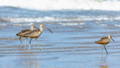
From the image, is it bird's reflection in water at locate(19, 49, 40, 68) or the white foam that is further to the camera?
the white foam

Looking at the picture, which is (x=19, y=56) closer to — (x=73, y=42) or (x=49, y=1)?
(x=73, y=42)

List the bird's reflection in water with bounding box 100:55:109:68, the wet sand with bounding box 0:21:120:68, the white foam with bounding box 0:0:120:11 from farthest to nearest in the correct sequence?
the white foam with bounding box 0:0:120:11 < the wet sand with bounding box 0:21:120:68 < the bird's reflection in water with bounding box 100:55:109:68

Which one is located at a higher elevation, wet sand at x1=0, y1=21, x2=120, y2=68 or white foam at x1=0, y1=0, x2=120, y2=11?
white foam at x1=0, y1=0, x2=120, y2=11

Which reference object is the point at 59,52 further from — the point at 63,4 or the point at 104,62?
the point at 63,4

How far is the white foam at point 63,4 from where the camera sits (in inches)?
1453

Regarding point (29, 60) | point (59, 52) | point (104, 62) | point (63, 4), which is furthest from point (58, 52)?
point (63, 4)

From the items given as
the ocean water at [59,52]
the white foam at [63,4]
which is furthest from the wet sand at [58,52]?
the white foam at [63,4]

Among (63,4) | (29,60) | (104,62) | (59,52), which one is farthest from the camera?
(63,4)

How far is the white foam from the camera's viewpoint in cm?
3691

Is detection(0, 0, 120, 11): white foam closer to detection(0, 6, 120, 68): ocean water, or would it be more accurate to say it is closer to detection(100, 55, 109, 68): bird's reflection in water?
detection(0, 6, 120, 68): ocean water

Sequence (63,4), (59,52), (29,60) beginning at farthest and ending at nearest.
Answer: (63,4), (59,52), (29,60)

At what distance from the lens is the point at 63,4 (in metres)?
40.2

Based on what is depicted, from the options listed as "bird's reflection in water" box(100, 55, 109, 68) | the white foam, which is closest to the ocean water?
"bird's reflection in water" box(100, 55, 109, 68)

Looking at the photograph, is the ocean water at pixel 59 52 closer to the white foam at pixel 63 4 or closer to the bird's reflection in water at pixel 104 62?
the bird's reflection in water at pixel 104 62
